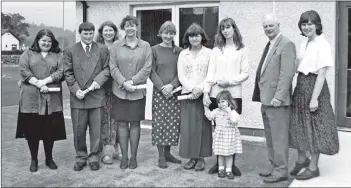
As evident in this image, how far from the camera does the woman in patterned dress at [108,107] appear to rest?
4.76 meters

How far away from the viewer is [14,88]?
1367cm

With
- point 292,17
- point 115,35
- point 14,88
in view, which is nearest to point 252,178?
point 115,35

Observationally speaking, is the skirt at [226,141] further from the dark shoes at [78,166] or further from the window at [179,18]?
the window at [179,18]

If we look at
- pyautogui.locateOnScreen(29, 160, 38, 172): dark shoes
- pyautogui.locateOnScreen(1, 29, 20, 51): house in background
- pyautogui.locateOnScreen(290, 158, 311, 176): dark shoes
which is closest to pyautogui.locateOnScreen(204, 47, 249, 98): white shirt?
pyautogui.locateOnScreen(290, 158, 311, 176): dark shoes

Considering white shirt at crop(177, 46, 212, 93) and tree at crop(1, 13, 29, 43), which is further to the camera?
tree at crop(1, 13, 29, 43)

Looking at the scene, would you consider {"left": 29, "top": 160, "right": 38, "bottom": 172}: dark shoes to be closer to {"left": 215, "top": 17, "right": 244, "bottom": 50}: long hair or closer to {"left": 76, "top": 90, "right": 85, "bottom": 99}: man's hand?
{"left": 76, "top": 90, "right": 85, "bottom": 99}: man's hand

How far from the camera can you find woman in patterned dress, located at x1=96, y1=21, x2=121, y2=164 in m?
4.76

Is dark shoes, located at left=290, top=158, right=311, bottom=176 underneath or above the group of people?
underneath

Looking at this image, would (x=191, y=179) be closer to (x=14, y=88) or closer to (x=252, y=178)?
(x=252, y=178)

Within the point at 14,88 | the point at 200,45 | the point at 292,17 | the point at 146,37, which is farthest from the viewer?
the point at 14,88

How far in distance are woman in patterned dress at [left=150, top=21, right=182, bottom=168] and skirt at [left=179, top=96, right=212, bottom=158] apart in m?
0.17

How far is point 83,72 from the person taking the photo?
14.5ft

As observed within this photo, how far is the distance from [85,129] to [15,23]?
14.2 feet

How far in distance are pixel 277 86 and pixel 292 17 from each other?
2340 mm
